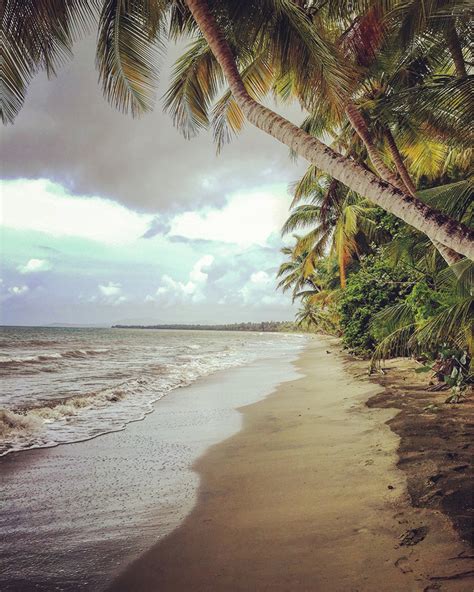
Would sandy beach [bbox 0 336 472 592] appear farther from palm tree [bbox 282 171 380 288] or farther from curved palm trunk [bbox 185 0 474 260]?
palm tree [bbox 282 171 380 288]

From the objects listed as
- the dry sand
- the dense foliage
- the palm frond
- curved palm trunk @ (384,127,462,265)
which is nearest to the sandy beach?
the dry sand

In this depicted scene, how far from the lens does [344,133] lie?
26.9 ft

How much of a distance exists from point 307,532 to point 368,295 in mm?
10020

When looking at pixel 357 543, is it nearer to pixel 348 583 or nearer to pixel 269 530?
pixel 348 583

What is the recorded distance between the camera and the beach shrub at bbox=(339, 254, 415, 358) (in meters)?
10.6

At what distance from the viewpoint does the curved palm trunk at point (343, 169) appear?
9.11ft

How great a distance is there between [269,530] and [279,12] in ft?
17.0

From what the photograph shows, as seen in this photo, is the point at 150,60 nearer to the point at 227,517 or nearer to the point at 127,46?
→ the point at 127,46

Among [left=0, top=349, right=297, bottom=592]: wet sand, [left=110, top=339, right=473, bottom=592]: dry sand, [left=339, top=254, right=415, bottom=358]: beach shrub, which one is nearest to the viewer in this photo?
[left=110, top=339, right=473, bottom=592]: dry sand

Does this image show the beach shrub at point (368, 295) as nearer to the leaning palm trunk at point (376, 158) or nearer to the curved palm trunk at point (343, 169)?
the leaning palm trunk at point (376, 158)

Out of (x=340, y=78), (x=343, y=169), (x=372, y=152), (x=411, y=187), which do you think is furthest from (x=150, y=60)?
(x=411, y=187)

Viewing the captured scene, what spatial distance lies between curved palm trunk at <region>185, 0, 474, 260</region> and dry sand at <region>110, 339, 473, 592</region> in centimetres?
193

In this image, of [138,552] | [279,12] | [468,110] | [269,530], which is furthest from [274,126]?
[138,552]

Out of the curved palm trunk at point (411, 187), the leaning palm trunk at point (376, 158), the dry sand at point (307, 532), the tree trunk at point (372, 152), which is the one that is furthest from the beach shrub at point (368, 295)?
the dry sand at point (307, 532)
